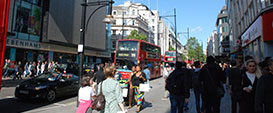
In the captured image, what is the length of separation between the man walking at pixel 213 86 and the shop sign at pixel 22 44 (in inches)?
837

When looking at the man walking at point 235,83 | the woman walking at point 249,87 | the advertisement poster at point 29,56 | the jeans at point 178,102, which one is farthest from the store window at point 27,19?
the woman walking at point 249,87

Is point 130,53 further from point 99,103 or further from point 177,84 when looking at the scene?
point 99,103

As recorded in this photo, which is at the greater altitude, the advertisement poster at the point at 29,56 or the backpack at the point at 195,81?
the advertisement poster at the point at 29,56

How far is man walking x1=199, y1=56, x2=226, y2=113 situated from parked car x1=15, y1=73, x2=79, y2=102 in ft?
22.0

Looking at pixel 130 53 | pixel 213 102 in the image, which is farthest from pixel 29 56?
pixel 213 102

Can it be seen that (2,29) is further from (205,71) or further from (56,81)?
(205,71)

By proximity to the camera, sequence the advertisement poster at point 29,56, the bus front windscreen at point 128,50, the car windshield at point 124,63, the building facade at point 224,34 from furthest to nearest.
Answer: the building facade at point 224,34
the advertisement poster at point 29,56
the bus front windscreen at point 128,50
the car windshield at point 124,63

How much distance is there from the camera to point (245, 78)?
13.8ft

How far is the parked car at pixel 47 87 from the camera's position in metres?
7.76

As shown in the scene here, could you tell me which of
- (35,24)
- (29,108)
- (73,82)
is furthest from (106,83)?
(35,24)

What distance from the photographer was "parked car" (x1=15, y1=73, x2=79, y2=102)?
305 inches

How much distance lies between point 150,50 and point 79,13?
16.0 metres

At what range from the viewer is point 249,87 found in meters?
4.10

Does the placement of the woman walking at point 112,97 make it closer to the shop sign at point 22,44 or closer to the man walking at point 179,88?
the man walking at point 179,88
